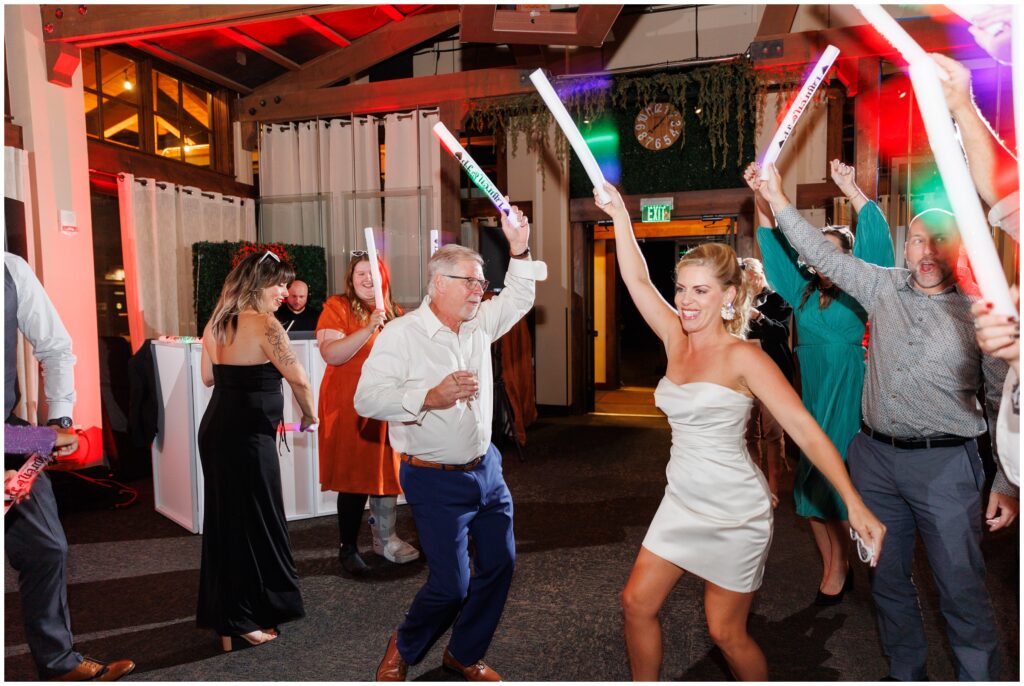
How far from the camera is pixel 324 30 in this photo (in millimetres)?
7457

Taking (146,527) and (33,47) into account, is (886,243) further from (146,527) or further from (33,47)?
(33,47)

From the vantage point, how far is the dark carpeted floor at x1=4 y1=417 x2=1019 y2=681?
2.45 meters

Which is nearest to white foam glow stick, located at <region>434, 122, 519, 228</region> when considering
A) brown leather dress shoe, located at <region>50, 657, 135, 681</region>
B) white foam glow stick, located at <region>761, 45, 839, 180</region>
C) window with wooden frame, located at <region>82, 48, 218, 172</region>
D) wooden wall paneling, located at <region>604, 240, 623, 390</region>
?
white foam glow stick, located at <region>761, 45, 839, 180</region>

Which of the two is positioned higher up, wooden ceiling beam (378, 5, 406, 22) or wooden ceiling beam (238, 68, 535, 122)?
wooden ceiling beam (378, 5, 406, 22)

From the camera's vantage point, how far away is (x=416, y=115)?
761cm

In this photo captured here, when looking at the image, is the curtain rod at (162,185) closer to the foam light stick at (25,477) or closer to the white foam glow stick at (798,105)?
the foam light stick at (25,477)

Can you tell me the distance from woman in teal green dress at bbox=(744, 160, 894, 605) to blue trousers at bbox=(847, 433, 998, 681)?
2.17ft

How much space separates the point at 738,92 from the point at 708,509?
5264 mm

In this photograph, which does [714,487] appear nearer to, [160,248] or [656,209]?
[656,209]

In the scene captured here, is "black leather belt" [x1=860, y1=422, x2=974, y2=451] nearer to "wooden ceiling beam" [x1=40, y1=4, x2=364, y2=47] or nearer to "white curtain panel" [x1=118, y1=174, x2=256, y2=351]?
"wooden ceiling beam" [x1=40, y1=4, x2=364, y2=47]

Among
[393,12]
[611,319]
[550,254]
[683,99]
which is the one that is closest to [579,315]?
[550,254]

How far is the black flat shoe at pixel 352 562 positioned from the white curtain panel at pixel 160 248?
4036mm

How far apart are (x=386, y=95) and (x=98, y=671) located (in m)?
6.20

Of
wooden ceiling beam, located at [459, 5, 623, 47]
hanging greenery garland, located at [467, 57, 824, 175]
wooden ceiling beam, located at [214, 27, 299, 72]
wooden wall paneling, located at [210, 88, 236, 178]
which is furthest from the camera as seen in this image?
wooden wall paneling, located at [210, 88, 236, 178]
